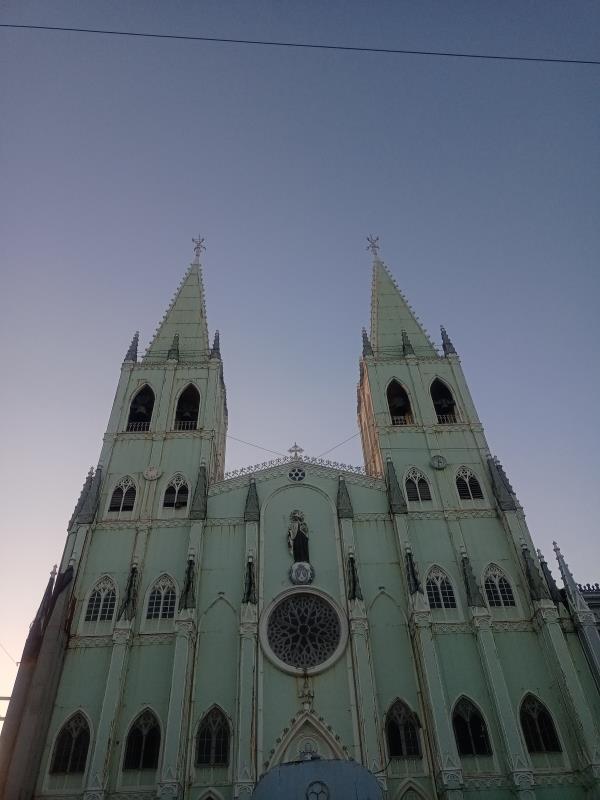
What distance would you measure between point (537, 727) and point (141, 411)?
81.4 ft

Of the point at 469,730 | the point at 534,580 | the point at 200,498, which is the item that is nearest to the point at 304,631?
the point at 469,730

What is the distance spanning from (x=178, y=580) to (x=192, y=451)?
7479 millimetres

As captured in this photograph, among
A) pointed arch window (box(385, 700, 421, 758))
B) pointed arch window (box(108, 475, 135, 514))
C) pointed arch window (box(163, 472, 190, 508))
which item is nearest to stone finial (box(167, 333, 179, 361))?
pointed arch window (box(163, 472, 190, 508))

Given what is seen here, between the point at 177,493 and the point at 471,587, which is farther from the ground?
the point at 177,493

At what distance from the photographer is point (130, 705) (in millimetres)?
22609

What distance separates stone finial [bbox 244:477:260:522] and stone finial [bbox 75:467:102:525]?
7.40m

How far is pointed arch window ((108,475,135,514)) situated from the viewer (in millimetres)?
28969

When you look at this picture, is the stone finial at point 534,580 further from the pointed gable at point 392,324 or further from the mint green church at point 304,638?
the pointed gable at point 392,324

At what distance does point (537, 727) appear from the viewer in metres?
22.2

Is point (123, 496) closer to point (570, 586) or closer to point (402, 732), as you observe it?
point (402, 732)

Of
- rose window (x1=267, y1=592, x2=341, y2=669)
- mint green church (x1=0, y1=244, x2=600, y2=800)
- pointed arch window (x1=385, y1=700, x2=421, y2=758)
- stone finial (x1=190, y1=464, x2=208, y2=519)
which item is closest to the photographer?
mint green church (x1=0, y1=244, x2=600, y2=800)

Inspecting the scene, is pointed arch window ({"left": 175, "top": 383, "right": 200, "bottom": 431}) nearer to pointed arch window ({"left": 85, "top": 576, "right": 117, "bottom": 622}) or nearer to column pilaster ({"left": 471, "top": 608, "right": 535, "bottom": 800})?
pointed arch window ({"left": 85, "top": 576, "right": 117, "bottom": 622})

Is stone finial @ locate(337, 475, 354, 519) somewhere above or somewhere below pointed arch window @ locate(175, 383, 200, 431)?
below

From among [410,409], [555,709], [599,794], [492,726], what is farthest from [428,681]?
[410,409]
